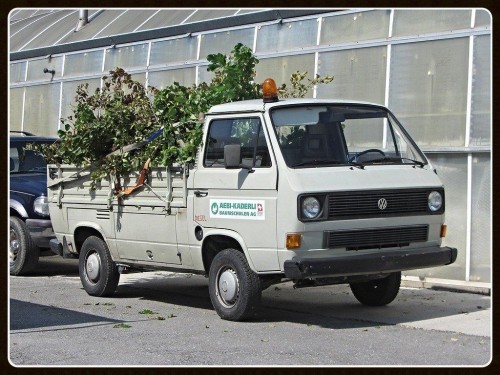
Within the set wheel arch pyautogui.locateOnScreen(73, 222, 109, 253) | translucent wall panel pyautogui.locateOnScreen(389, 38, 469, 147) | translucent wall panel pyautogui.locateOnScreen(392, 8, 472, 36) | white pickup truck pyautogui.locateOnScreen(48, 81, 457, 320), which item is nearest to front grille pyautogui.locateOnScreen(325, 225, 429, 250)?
white pickup truck pyautogui.locateOnScreen(48, 81, 457, 320)

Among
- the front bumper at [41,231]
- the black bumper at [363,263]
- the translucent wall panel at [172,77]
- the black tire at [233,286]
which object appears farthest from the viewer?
the translucent wall panel at [172,77]

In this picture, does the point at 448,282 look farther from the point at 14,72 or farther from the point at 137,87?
the point at 14,72

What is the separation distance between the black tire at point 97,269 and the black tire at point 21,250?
6.66 feet

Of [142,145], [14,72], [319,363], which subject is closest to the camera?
[319,363]

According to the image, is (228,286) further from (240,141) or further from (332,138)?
(332,138)

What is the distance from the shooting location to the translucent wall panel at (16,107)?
2256 centimetres

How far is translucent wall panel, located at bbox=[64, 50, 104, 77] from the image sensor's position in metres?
20.2

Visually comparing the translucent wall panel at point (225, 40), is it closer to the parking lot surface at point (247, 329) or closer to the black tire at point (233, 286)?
the parking lot surface at point (247, 329)

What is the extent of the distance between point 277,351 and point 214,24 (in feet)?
31.9

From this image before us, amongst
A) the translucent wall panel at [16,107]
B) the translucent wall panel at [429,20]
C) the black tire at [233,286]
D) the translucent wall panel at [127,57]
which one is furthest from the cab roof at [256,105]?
the translucent wall panel at [16,107]

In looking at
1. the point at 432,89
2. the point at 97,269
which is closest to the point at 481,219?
the point at 432,89

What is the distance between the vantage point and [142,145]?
38.5 ft

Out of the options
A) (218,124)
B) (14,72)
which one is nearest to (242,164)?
(218,124)

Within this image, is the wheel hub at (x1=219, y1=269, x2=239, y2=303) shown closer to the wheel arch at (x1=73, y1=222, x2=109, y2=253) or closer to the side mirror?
the side mirror
